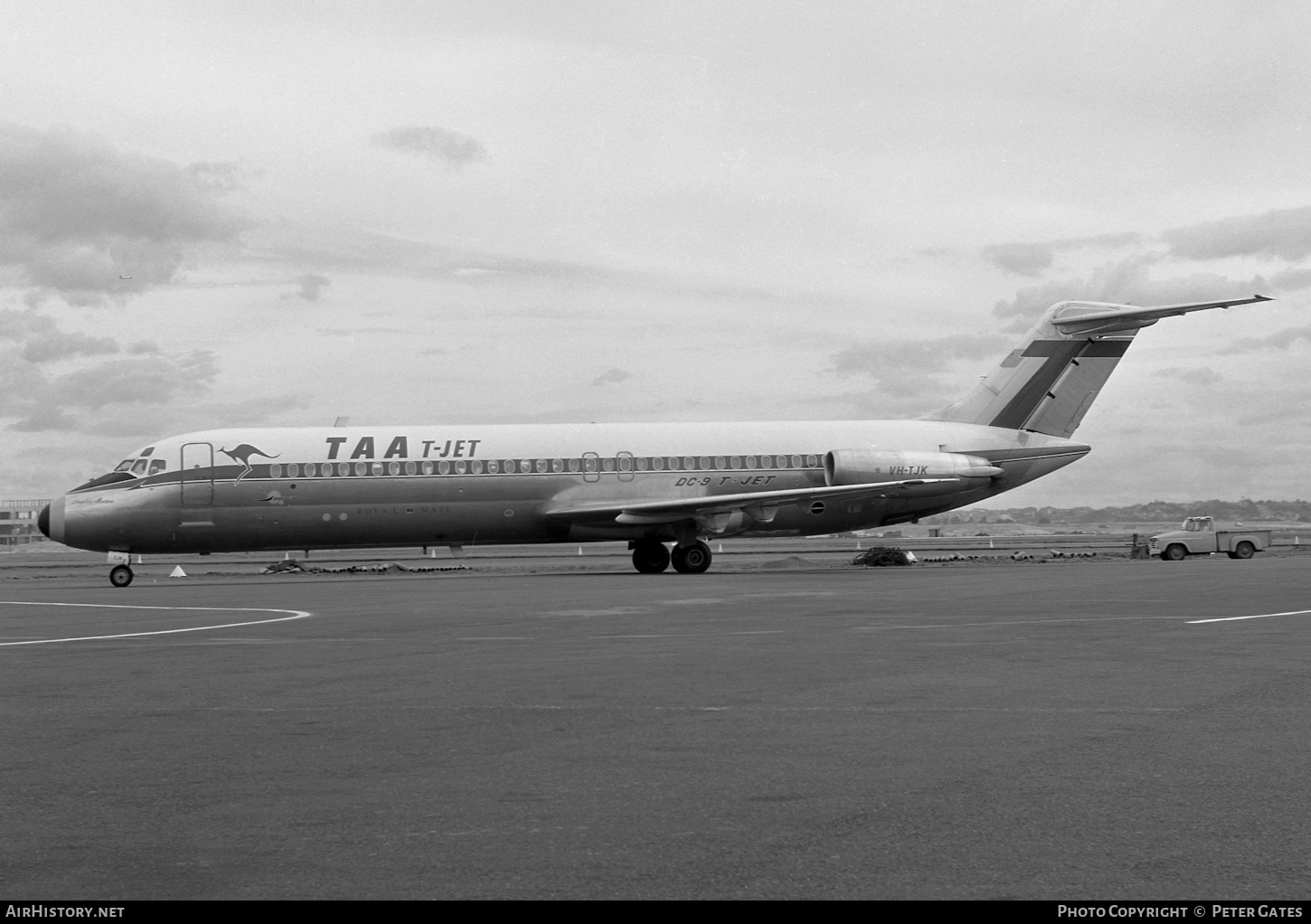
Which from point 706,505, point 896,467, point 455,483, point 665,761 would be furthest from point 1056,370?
point 665,761

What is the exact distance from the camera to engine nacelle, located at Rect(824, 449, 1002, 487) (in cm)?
3491

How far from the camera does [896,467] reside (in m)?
35.2

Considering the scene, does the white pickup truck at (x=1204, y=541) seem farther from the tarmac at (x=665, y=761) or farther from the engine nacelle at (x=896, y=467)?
the tarmac at (x=665, y=761)

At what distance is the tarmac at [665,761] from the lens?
17.1 ft

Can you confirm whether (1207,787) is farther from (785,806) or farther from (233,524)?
(233,524)

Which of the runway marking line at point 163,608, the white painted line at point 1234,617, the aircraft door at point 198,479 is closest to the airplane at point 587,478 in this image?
the aircraft door at point 198,479

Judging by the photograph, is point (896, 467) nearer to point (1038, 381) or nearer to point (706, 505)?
point (1038, 381)

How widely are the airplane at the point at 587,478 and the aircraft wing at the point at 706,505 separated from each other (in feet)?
0.17

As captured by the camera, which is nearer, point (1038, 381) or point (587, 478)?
point (587, 478)

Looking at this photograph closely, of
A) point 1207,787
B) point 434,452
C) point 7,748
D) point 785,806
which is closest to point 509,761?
point 785,806

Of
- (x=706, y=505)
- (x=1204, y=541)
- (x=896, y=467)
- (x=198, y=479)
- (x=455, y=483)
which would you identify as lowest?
(x=1204, y=541)

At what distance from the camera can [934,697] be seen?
32.5ft

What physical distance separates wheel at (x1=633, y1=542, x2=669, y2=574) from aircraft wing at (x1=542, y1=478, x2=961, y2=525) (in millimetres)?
1323

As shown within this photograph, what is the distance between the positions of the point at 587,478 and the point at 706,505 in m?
3.43
